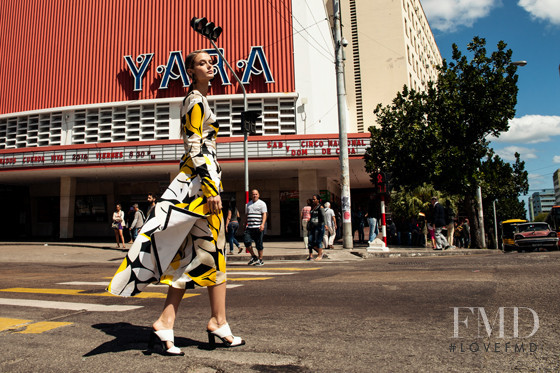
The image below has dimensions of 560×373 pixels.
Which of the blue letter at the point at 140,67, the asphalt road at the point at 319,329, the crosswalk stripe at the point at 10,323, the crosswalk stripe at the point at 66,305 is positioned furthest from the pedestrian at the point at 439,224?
the blue letter at the point at 140,67

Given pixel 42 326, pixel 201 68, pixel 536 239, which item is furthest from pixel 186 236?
pixel 536 239

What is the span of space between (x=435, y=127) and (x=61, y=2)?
83.2ft

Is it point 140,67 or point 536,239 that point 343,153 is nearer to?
point 536,239

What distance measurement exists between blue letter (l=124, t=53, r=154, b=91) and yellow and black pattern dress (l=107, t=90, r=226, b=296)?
945 inches

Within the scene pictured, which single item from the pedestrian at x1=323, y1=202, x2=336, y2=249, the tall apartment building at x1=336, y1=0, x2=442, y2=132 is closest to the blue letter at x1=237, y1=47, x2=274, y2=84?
the pedestrian at x1=323, y1=202, x2=336, y2=249

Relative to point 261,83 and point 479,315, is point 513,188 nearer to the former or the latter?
point 261,83

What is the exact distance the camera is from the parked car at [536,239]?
19109 mm

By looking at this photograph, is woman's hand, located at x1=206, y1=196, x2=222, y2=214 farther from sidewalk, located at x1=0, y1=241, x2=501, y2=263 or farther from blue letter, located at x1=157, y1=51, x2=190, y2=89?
blue letter, located at x1=157, y1=51, x2=190, y2=89

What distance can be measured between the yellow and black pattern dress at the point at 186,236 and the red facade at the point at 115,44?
71.6ft

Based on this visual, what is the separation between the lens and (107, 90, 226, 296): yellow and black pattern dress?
103 inches

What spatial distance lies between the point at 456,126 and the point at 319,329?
16725 mm

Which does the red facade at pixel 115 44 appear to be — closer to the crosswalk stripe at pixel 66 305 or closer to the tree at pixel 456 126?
the tree at pixel 456 126

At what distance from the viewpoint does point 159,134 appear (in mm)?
24016

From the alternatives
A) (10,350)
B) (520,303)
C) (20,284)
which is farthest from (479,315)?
(20,284)
